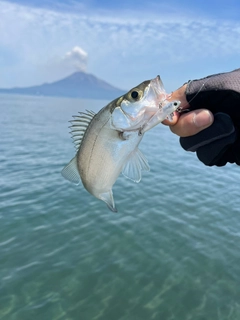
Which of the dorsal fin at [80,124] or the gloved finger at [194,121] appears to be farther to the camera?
the dorsal fin at [80,124]

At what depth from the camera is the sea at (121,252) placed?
6676mm

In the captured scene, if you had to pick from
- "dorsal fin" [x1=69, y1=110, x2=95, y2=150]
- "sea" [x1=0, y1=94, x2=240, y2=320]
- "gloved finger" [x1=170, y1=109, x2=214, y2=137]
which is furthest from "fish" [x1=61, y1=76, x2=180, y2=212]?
"sea" [x1=0, y1=94, x2=240, y2=320]

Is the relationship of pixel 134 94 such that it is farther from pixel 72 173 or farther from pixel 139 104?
pixel 72 173

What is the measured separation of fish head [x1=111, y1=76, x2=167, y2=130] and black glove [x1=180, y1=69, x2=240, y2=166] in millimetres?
358

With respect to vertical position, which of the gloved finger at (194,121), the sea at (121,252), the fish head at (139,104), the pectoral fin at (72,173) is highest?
the fish head at (139,104)

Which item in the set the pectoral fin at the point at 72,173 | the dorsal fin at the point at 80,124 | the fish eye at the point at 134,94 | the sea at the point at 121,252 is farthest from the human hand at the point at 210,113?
the sea at the point at 121,252

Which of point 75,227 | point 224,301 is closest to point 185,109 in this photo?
point 224,301

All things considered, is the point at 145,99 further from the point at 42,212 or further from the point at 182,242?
the point at 42,212

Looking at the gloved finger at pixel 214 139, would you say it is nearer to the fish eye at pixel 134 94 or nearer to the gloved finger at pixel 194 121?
the gloved finger at pixel 194 121

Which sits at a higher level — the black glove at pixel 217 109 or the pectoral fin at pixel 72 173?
the black glove at pixel 217 109

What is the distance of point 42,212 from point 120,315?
5.30 metres

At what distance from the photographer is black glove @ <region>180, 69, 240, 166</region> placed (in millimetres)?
3268

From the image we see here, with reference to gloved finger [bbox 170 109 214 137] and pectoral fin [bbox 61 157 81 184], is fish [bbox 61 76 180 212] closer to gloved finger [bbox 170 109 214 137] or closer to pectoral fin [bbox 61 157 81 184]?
pectoral fin [bbox 61 157 81 184]

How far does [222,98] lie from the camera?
337cm
